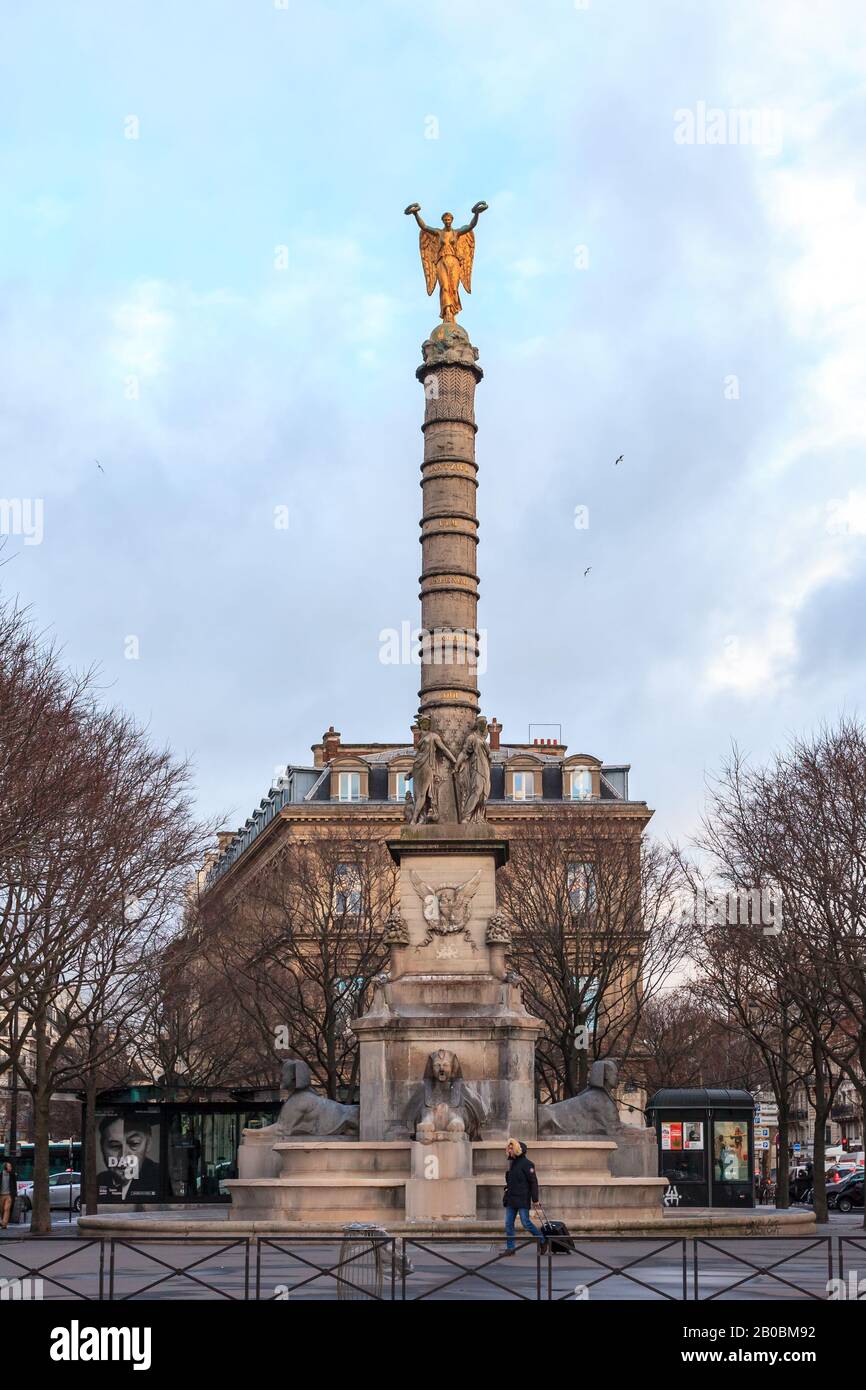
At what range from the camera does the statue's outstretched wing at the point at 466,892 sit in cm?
3188

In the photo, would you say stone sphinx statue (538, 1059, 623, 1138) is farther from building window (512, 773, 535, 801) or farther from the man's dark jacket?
building window (512, 773, 535, 801)

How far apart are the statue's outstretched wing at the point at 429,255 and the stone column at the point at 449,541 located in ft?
4.54

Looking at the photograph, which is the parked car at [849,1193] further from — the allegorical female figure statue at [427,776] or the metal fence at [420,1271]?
the metal fence at [420,1271]

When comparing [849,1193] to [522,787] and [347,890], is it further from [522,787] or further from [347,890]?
[522,787]

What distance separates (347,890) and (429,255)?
23047 millimetres

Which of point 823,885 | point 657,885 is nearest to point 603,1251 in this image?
point 823,885

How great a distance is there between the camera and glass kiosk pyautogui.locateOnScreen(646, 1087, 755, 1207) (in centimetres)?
4031

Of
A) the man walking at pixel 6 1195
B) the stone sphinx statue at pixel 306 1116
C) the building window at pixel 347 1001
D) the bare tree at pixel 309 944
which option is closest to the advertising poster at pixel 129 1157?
the man walking at pixel 6 1195

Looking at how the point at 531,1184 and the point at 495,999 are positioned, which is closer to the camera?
the point at 531,1184

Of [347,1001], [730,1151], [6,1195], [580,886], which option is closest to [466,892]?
[730,1151]

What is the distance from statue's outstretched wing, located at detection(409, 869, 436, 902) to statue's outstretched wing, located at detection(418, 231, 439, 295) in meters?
12.9
